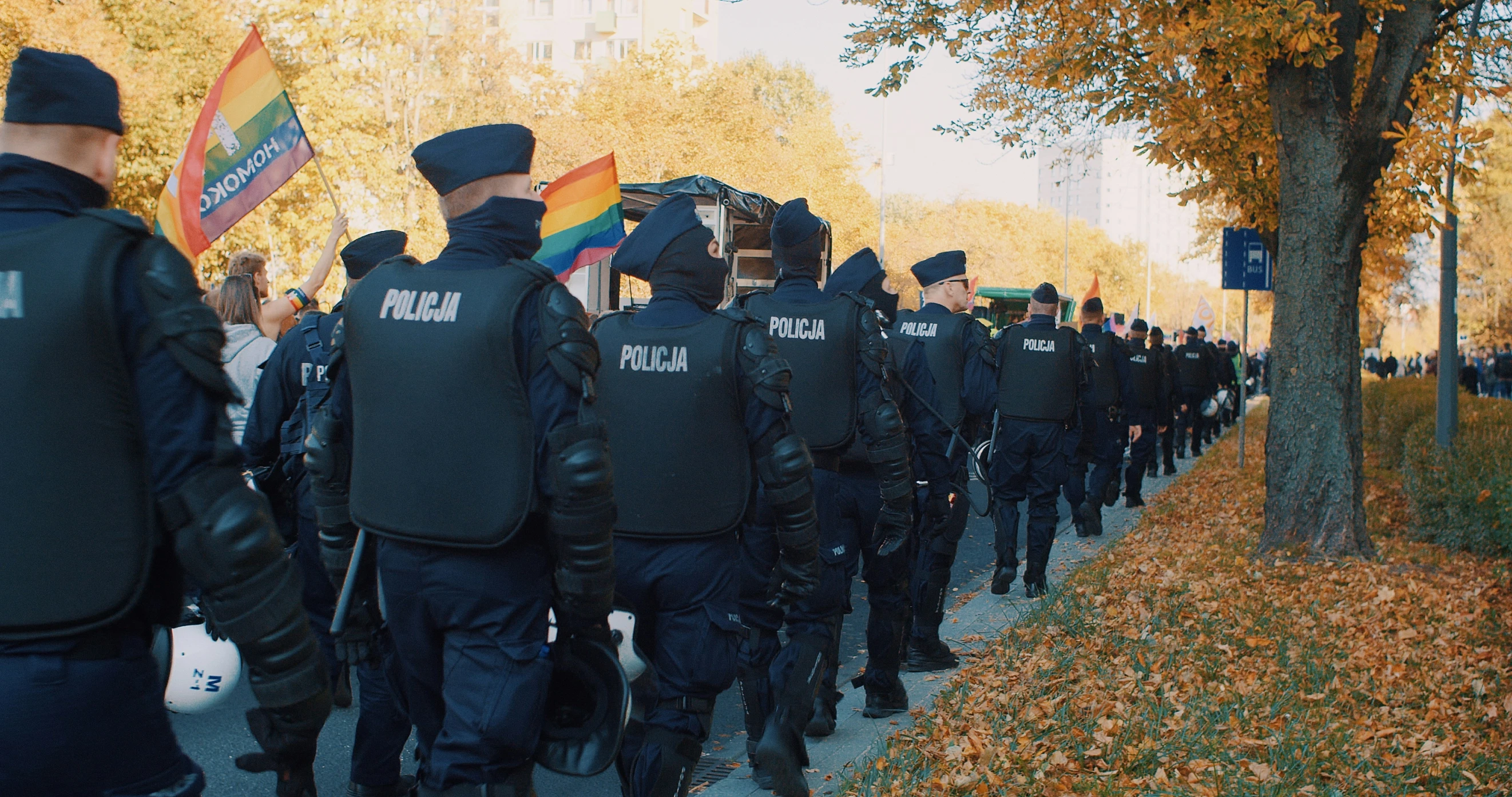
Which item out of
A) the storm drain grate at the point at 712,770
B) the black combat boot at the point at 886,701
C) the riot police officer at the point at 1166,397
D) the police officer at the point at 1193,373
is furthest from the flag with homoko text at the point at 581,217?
the police officer at the point at 1193,373

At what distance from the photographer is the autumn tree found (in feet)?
28.3

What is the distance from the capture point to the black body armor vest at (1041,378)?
862 centimetres

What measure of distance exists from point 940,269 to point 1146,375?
304 inches

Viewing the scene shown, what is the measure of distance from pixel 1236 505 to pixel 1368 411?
6603 mm

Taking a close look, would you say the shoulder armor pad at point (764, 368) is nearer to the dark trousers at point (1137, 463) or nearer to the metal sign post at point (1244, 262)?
the dark trousers at point (1137, 463)

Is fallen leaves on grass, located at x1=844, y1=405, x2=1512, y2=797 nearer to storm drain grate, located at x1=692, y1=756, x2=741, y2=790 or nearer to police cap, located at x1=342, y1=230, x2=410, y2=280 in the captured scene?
storm drain grate, located at x1=692, y1=756, x2=741, y2=790

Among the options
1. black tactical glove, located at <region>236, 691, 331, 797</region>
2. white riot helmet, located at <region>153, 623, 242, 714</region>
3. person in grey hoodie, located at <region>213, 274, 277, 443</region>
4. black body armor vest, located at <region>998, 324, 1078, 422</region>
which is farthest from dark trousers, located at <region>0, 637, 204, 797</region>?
black body armor vest, located at <region>998, 324, 1078, 422</region>

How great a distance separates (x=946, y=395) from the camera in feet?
23.4

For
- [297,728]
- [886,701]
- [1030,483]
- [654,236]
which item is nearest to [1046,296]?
[1030,483]

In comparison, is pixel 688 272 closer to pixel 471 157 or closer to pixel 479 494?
pixel 471 157

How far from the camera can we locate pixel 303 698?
86.1 inches

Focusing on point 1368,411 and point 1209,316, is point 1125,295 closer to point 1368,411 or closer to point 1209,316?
point 1209,316

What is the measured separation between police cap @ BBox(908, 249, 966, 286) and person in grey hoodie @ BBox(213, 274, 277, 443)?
3.42 m

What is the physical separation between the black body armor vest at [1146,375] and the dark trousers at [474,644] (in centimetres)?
1171
